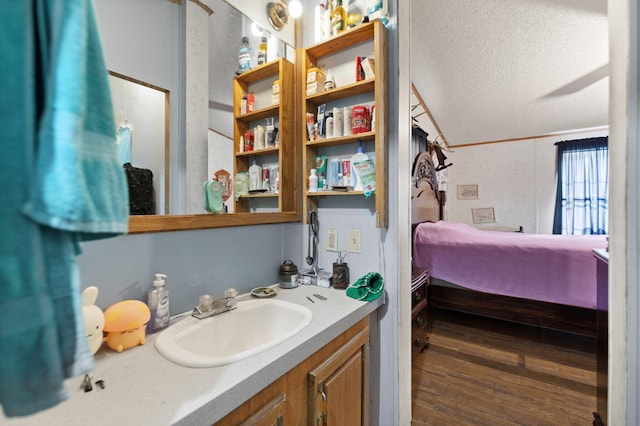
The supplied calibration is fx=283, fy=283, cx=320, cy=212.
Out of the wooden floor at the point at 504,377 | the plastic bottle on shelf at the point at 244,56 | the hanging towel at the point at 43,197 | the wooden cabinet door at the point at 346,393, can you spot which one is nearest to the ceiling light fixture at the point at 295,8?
the plastic bottle on shelf at the point at 244,56

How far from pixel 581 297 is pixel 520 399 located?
3.80 feet

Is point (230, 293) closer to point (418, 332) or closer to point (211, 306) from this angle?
point (211, 306)

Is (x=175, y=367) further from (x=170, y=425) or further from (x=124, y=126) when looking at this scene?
(x=124, y=126)

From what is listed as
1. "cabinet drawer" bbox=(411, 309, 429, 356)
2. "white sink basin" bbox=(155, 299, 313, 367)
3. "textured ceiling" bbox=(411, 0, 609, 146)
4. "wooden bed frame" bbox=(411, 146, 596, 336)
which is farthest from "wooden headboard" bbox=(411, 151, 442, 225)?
"white sink basin" bbox=(155, 299, 313, 367)

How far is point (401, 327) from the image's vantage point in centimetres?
133

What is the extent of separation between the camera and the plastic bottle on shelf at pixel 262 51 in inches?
55.1

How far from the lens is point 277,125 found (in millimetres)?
1448

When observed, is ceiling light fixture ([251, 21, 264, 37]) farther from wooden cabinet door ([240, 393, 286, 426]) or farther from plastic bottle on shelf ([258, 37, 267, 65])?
wooden cabinet door ([240, 393, 286, 426])

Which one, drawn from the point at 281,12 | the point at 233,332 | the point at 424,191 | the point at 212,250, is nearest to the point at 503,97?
the point at 424,191

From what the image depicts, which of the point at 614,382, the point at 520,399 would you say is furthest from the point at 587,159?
the point at 614,382

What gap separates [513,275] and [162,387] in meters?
2.96

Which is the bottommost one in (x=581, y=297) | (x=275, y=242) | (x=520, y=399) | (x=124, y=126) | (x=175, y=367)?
(x=520, y=399)

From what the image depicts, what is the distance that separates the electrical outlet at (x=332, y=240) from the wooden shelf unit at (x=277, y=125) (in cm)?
24

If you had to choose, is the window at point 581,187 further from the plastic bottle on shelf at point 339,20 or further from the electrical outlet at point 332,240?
the plastic bottle on shelf at point 339,20
